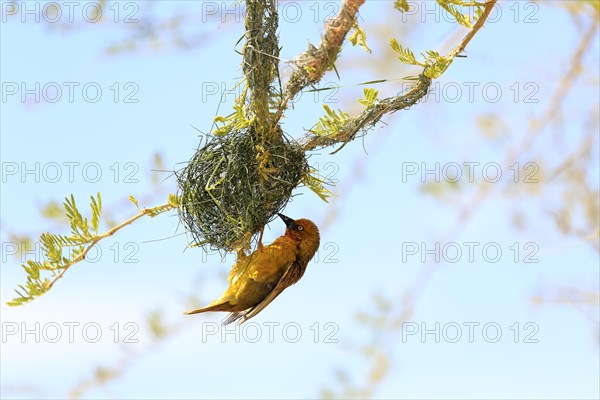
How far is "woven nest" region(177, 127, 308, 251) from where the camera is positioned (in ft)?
9.59

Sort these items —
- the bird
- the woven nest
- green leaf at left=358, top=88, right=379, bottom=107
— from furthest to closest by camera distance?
the bird → the woven nest → green leaf at left=358, top=88, right=379, bottom=107

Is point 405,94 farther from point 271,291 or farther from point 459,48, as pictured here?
point 271,291

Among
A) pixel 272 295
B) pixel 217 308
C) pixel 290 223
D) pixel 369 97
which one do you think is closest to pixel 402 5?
pixel 369 97

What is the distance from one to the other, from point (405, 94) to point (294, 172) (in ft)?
1.76

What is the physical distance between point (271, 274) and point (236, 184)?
76cm

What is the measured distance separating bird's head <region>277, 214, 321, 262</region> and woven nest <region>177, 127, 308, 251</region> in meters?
0.52

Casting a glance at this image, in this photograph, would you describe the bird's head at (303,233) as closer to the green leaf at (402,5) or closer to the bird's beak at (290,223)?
the bird's beak at (290,223)

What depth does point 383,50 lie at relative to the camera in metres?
5.22

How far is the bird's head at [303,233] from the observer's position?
370 cm

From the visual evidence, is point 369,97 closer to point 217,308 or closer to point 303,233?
point 303,233

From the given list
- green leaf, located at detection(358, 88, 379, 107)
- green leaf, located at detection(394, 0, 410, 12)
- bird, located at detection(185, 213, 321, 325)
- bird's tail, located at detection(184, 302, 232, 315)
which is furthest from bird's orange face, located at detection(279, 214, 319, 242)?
green leaf, located at detection(394, 0, 410, 12)

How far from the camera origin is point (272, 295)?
143 inches

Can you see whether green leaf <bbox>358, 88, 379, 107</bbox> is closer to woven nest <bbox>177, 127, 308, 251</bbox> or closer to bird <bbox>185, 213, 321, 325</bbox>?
woven nest <bbox>177, 127, 308, 251</bbox>

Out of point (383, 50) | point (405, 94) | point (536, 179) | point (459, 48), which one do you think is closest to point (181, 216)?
point (405, 94)
